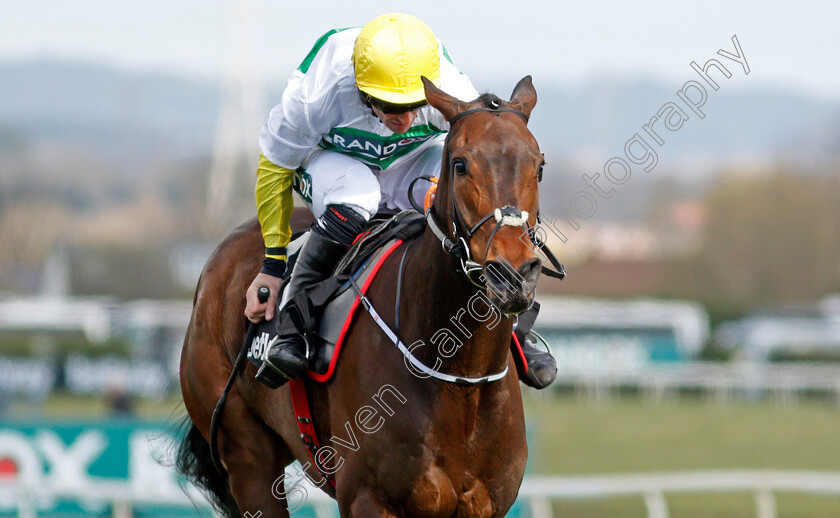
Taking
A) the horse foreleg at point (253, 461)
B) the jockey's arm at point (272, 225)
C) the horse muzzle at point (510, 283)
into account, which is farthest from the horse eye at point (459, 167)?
the horse foreleg at point (253, 461)

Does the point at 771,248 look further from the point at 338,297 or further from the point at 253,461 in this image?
the point at 338,297

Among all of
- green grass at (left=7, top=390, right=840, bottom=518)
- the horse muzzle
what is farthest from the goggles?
green grass at (left=7, top=390, right=840, bottom=518)

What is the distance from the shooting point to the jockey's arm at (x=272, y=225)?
170 inches

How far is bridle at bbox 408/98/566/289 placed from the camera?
9.70 feet

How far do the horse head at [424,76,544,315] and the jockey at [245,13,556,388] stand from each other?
0.41m

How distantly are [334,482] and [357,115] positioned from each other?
135cm

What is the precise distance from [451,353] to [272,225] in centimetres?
122

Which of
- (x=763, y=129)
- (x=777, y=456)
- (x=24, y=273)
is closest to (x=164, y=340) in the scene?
(x=24, y=273)

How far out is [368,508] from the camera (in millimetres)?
3461

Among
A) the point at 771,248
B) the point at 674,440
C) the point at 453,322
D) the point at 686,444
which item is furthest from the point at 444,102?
the point at 771,248

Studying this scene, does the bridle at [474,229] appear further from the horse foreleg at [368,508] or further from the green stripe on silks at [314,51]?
the green stripe on silks at [314,51]

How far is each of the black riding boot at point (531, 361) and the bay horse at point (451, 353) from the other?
0.74 feet

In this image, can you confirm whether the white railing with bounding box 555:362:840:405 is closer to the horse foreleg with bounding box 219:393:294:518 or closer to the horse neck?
the horse foreleg with bounding box 219:393:294:518

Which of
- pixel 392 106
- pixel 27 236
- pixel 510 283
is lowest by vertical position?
pixel 27 236
